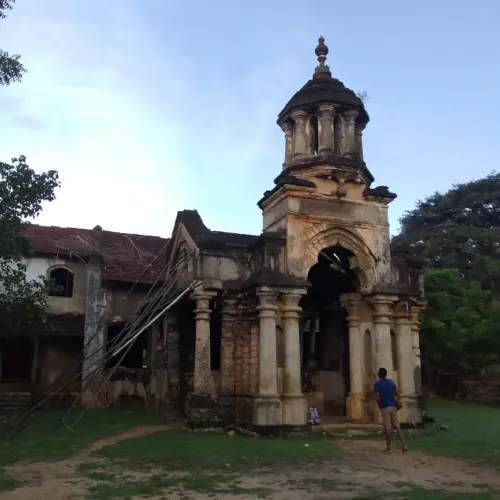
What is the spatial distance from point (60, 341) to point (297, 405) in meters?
12.7

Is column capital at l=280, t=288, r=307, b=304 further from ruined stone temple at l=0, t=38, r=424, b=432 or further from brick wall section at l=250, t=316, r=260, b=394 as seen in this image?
brick wall section at l=250, t=316, r=260, b=394

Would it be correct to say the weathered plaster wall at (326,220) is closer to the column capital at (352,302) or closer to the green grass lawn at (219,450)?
the column capital at (352,302)

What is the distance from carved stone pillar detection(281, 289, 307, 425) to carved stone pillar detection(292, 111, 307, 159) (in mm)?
3578

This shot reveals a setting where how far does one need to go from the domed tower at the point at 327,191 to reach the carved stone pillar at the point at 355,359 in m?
0.58

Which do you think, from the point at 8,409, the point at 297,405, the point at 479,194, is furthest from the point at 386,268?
the point at 479,194

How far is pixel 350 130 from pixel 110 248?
1267 cm

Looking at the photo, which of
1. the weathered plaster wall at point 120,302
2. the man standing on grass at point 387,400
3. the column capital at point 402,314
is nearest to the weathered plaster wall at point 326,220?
the column capital at point 402,314

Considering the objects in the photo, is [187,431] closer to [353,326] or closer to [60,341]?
[353,326]

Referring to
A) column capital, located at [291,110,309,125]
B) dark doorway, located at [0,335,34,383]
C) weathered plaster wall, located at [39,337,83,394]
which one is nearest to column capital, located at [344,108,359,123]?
column capital, located at [291,110,309,125]

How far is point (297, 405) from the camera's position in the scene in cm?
1258

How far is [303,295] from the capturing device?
553 inches

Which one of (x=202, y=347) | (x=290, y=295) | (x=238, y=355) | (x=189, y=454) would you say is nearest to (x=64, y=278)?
(x=202, y=347)

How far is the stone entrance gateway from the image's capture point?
12.9 meters

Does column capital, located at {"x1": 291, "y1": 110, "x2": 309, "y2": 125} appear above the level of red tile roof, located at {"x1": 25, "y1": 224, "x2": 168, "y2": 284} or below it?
above
